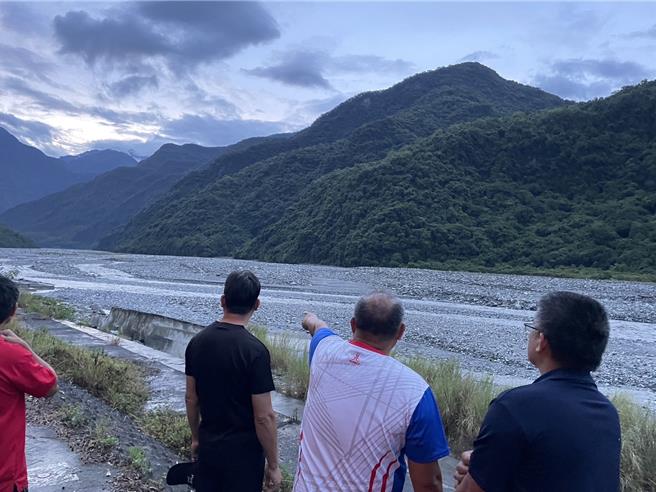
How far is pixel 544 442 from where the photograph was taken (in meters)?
1.64

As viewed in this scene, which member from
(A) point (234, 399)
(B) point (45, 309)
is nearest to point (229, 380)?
(A) point (234, 399)

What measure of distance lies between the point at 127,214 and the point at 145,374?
151790 mm

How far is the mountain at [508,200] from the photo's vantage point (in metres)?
39.3

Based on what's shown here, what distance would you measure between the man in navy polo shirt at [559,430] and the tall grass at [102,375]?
436 cm

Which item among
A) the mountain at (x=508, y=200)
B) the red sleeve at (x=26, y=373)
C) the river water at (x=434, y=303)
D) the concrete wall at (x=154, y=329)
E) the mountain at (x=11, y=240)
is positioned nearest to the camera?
the red sleeve at (x=26, y=373)

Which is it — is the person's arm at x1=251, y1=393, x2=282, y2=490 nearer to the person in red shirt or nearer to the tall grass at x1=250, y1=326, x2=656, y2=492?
the person in red shirt

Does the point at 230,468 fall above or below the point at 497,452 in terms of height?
below

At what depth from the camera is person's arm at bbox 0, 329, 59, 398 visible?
8.00ft

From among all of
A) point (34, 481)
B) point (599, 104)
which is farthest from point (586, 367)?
point (599, 104)

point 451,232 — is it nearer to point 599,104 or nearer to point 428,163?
point 428,163

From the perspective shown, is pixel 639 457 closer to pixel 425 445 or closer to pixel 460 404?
pixel 460 404

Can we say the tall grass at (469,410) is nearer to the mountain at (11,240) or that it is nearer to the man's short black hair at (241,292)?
the man's short black hair at (241,292)

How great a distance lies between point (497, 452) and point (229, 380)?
129 centimetres

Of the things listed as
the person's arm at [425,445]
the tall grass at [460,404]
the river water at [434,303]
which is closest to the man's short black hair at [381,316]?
the person's arm at [425,445]
